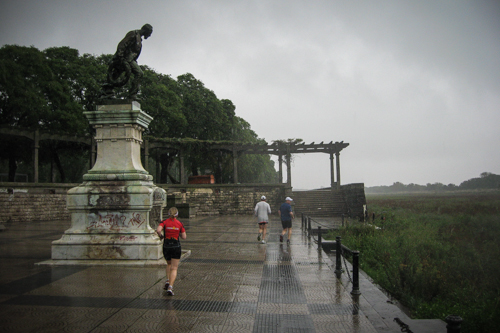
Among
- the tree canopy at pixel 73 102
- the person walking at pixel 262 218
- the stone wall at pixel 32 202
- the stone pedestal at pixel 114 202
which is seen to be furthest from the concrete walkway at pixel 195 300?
the tree canopy at pixel 73 102

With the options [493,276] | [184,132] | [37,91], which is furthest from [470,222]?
[37,91]

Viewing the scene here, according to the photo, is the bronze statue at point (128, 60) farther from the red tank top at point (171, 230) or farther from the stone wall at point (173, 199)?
the stone wall at point (173, 199)

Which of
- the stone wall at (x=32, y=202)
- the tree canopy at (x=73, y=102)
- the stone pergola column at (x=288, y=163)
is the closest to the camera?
the stone wall at (x=32, y=202)

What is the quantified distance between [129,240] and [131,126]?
2432 mm

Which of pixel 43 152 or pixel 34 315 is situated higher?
pixel 43 152

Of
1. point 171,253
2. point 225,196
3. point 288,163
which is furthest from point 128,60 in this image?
point 288,163

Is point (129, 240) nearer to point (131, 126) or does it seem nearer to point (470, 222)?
point (131, 126)

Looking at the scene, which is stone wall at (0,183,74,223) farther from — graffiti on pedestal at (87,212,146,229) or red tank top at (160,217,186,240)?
red tank top at (160,217,186,240)

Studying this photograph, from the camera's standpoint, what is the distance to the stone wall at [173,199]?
65.0 feet

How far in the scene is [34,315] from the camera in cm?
454

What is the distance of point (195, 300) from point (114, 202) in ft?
Answer: 11.0

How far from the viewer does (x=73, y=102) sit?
2766cm

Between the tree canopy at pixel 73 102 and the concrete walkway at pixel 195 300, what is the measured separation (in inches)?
652

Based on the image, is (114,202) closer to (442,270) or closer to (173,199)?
(442,270)
